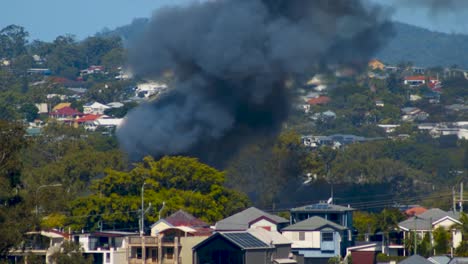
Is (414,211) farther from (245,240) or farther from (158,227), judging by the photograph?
(245,240)

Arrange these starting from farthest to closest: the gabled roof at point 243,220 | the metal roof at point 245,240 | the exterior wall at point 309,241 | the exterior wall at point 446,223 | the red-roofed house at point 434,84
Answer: the red-roofed house at point 434,84, the exterior wall at point 446,223, the gabled roof at point 243,220, the exterior wall at point 309,241, the metal roof at point 245,240

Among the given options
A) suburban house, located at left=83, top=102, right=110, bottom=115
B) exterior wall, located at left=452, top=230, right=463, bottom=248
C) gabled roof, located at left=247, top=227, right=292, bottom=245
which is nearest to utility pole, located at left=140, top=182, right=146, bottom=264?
gabled roof, located at left=247, top=227, right=292, bottom=245

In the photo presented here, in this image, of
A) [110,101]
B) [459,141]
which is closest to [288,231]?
[459,141]

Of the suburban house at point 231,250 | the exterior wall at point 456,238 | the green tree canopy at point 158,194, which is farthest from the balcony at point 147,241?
the exterior wall at point 456,238

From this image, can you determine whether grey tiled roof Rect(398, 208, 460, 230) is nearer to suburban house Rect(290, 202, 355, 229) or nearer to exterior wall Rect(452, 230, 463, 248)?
exterior wall Rect(452, 230, 463, 248)

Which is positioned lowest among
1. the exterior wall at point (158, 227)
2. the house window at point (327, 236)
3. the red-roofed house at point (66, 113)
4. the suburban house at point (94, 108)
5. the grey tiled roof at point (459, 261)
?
the grey tiled roof at point (459, 261)

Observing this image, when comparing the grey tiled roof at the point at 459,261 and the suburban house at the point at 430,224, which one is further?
the suburban house at the point at 430,224

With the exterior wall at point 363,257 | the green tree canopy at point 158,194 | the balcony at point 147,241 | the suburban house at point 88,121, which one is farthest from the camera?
the suburban house at point 88,121

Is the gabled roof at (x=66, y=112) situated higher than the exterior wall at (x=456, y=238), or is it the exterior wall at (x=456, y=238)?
the gabled roof at (x=66, y=112)

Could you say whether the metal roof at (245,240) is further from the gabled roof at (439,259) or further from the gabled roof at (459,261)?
the gabled roof at (459,261)
